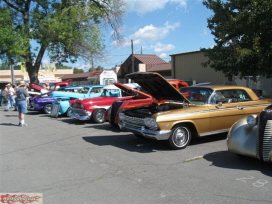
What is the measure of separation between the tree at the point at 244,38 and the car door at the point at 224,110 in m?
3.35

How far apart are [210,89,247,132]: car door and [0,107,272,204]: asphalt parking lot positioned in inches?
20.0

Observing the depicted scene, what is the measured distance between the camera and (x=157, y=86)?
24.9ft

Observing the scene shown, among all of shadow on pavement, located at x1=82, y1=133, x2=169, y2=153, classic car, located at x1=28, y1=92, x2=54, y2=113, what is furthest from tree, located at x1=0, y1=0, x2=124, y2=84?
shadow on pavement, located at x1=82, y1=133, x2=169, y2=153

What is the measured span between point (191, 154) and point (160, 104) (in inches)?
73.6

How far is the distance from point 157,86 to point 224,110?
71.7 inches

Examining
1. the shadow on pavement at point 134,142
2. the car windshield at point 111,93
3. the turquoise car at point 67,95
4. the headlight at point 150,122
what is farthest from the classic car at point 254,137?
the turquoise car at point 67,95

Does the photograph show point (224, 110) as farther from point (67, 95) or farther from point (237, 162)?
point (67, 95)

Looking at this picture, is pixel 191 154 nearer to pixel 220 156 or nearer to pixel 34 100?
pixel 220 156

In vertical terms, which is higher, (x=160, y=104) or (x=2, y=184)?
(x=160, y=104)

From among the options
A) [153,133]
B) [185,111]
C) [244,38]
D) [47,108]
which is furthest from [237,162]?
[47,108]

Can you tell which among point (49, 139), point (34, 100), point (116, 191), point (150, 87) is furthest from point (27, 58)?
point (116, 191)

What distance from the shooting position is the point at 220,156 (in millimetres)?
6078

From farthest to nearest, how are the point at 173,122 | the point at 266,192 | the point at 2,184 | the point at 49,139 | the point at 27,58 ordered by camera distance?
the point at 27,58 → the point at 49,139 → the point at 173,122 → the point at 2,184 → the point at 266,192

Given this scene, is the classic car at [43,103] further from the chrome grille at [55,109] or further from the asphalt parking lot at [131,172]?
the asphalt parking lot at [131,172]
